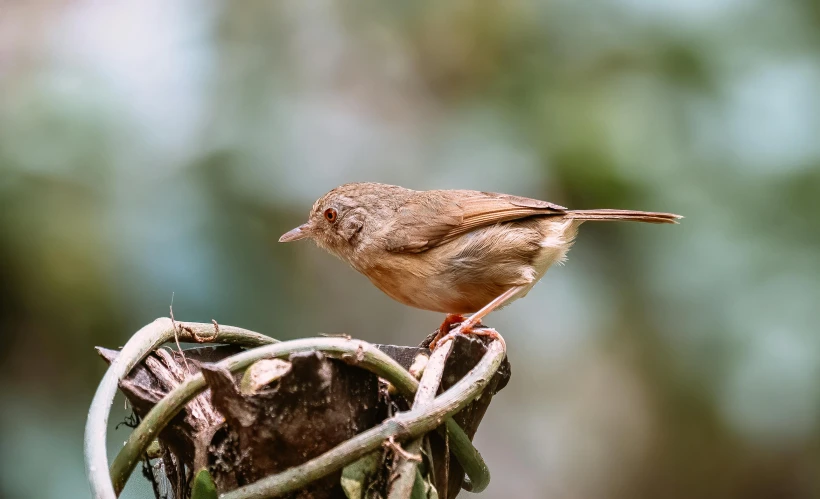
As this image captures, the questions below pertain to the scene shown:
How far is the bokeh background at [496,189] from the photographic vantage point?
447 centimetres

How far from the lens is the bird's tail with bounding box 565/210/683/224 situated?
3659 millimetres

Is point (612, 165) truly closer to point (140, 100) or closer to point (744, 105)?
point (744, 105)

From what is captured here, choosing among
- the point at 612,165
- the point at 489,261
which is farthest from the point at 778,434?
the point at 489,261

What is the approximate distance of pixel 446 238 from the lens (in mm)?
3549

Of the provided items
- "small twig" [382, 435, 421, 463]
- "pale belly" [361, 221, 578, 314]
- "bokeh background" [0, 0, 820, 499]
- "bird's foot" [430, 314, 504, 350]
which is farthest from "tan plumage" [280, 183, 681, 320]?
"small twig" [382, 435, 421, 463]

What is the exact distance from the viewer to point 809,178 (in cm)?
476

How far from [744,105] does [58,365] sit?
446cm

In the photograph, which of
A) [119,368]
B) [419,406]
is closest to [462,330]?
[419,406]

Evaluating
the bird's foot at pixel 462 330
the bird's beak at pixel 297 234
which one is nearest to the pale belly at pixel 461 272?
the bird's foot at pixel 462 330

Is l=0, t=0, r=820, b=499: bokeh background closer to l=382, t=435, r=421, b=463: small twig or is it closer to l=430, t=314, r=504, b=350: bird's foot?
l=430, t=314, r=504, b=350: bird's foot

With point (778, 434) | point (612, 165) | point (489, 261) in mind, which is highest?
point (612, 165)

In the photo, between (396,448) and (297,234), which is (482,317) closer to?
(297,234)

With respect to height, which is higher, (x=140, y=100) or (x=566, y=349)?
(x=140, y=100)

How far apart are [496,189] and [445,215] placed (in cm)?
143
